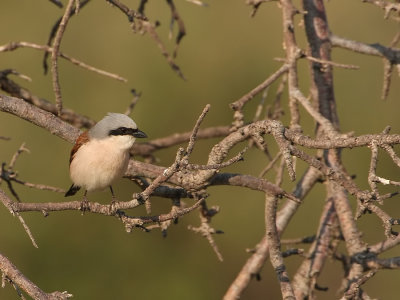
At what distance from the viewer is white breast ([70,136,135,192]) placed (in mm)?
5105

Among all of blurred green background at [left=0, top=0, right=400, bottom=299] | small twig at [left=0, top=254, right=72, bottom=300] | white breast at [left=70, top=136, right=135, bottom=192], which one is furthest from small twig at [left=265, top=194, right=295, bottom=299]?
blurred green background at [left=0, top=0, right=400, bottom=299]

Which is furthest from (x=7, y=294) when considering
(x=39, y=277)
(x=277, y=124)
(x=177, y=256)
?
(x=277, y=124)

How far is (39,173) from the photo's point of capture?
9266 millimetres

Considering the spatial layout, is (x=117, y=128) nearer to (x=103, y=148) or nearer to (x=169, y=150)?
(x=103, y=148)

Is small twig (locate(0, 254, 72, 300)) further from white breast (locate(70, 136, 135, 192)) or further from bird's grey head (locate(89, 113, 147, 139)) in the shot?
bird's grey head (locate(89, 113, 147, 139))

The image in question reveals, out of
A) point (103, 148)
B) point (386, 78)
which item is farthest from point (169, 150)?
point (386, 78)

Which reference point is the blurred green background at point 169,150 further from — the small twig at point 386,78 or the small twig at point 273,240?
the small twig at point 273,240

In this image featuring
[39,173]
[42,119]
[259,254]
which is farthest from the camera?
[39,173]

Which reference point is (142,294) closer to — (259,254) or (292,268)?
(292,268)

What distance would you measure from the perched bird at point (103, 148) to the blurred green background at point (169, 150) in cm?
311

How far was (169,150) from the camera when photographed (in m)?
8.90

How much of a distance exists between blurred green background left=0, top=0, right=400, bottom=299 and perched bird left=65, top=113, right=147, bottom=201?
10.2 ft

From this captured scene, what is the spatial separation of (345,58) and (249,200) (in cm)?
219

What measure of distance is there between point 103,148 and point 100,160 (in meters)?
0.09
